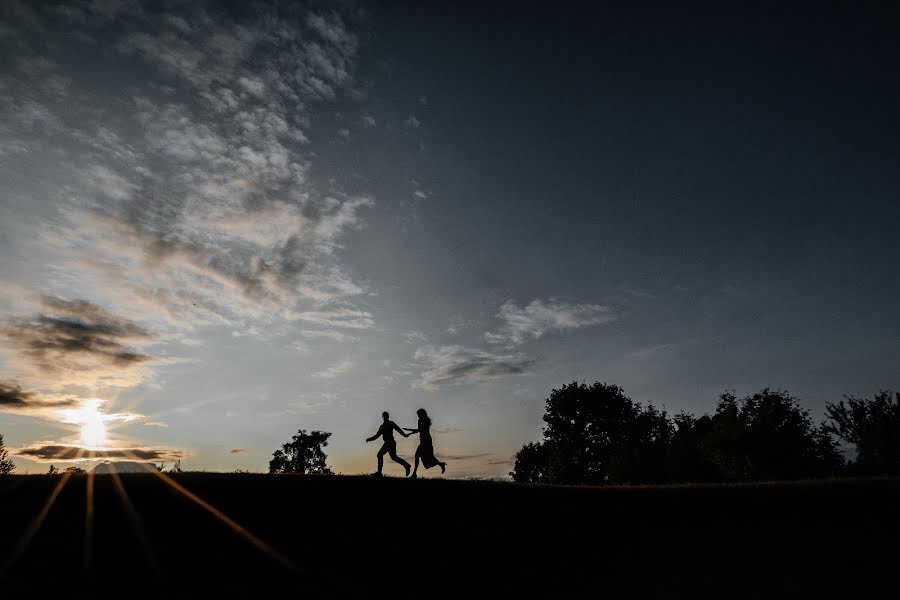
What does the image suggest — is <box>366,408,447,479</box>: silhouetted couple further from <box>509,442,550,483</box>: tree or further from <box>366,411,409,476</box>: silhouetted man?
<box>509,442,550,483</box>: tree

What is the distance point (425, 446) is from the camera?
1944 cm

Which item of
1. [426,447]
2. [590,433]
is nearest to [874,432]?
[590,433]

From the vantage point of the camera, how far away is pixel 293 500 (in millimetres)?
13578

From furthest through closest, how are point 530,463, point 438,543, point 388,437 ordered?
point 530,463, point 388,437, point 438,543

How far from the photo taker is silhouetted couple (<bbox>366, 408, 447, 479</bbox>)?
1909 centimetres

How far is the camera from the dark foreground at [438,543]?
8.27 m

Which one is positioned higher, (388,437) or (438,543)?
(388,437)

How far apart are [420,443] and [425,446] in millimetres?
243

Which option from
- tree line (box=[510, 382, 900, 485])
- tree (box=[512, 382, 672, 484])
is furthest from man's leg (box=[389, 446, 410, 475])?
tree (box=[512, 382, 672, 484])

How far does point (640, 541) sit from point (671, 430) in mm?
89777

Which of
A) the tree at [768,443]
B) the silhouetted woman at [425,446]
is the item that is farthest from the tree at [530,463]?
the silhouetted woman at [425,446]

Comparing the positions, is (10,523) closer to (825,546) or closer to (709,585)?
(709,585)

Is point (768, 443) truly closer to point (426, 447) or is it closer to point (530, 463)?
point (426, 447)

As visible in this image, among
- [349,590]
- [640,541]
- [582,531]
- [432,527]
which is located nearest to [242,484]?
[432,527]
